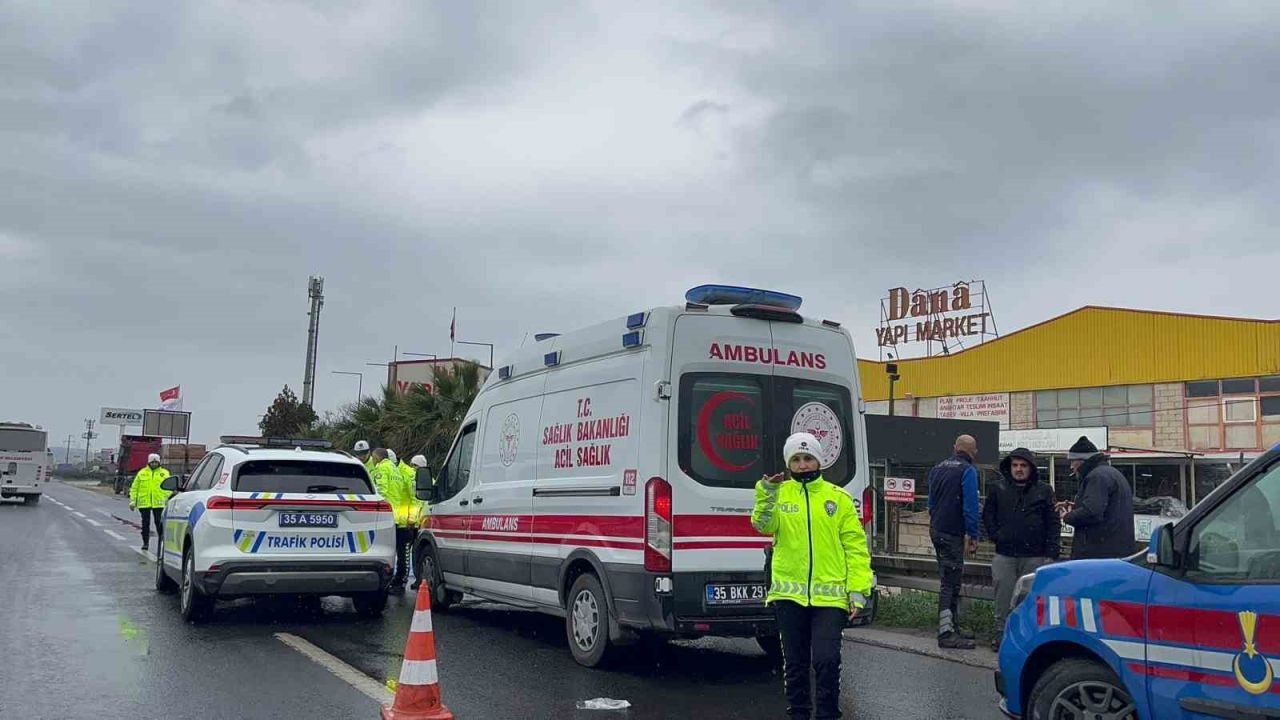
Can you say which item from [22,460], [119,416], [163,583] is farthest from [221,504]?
[119,416]

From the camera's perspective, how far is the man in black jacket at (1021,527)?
27.5 feet

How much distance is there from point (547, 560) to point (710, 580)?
1665mm

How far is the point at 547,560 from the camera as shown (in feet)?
27.3

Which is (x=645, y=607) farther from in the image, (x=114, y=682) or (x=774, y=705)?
(x=114, y=682)

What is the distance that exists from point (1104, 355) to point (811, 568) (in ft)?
124

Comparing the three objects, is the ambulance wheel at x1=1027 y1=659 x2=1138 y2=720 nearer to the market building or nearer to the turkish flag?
the market building

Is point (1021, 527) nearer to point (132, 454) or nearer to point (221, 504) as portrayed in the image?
point (221, 504)

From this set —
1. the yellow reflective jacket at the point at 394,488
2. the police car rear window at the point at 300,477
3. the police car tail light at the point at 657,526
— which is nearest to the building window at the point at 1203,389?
the yellow reflective jacket at the point at 394,488

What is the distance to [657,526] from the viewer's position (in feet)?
23.2

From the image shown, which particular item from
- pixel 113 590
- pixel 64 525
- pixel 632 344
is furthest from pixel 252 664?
pixel 64 525

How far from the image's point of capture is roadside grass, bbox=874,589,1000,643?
9.36m

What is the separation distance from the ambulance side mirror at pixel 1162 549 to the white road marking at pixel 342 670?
13.7 feet

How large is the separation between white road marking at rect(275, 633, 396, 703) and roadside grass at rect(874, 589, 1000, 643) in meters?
5.09

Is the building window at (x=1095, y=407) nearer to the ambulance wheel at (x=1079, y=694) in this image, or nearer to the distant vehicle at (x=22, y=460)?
the ambulance wheel at (x=1079, y=694)
